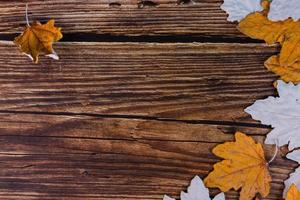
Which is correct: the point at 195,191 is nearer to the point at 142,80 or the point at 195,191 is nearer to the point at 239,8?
the point at 142,80

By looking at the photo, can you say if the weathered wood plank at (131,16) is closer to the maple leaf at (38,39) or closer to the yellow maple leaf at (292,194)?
the maple leaf at (38,39)

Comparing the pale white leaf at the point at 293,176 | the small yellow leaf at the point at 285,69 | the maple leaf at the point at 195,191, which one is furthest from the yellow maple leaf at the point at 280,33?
the maple leaf at the point at 195,191

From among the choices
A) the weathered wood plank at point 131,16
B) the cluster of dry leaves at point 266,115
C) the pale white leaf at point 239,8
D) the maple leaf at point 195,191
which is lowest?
the maple leaf at point 195,191

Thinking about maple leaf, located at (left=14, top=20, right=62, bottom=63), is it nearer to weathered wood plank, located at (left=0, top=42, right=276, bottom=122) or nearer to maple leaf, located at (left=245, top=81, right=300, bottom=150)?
weathered wood plank, located at (left=0, top=42, right=276, bottom=122)

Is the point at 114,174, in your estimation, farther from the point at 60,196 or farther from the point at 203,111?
the point at 203,111

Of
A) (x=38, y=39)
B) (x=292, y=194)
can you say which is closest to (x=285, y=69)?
(x=292, y=194)

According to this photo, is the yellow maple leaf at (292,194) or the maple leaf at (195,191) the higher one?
the maple leaf at (195,191)

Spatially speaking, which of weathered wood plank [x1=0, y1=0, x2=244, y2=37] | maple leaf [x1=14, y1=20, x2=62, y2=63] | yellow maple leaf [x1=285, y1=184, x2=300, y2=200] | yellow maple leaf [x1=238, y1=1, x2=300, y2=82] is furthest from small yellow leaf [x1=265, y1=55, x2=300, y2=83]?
maple leaf [x1=14, y1=20, x2=62, y2=63]

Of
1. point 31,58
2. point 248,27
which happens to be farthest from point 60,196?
point 248,27
